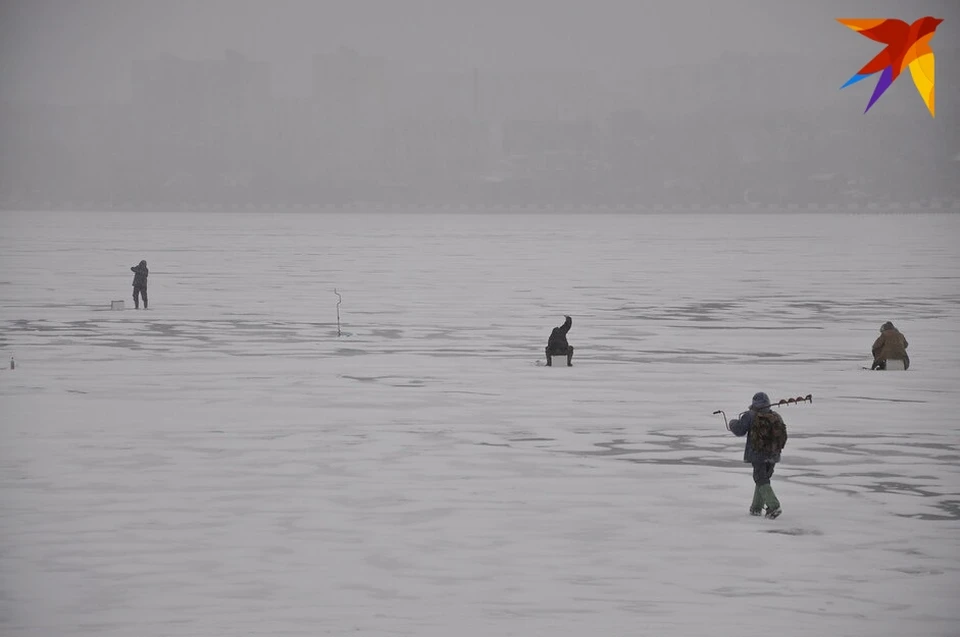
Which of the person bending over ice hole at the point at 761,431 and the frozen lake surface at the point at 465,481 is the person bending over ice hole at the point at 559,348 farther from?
the person bending over ice hole at the point at 761,431

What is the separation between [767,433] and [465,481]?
12.7ft

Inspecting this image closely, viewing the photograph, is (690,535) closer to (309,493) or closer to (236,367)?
(309,493)

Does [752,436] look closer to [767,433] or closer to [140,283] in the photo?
[767,433]

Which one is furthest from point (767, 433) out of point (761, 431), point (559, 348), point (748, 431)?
point (559, 348)

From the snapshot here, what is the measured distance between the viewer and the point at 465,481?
57.0 ft

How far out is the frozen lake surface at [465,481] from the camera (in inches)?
481

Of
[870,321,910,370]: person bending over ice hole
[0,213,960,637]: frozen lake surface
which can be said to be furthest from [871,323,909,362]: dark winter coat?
[0,213,960,637]: frozen lake surface

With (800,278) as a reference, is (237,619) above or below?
below

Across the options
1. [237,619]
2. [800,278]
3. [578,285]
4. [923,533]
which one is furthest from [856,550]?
[800,278]

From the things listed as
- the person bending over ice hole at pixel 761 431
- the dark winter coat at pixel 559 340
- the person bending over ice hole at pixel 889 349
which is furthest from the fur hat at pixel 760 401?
the person bending over ice hole at pixel 889 349

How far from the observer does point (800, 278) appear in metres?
65.2

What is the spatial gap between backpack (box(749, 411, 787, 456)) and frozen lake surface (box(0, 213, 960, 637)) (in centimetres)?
78

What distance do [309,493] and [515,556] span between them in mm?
3546

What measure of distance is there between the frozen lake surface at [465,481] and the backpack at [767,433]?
2.57 ft
